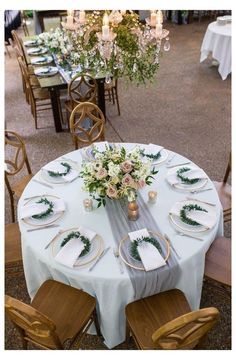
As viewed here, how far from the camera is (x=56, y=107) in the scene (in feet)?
15.2

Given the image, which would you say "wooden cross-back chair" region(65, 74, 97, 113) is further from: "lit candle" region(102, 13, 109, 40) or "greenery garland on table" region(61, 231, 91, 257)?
"greenery garland on table" region(61, 231, 91, 257)

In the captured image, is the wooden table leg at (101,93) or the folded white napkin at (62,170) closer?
the folded white napkin at (62,170)

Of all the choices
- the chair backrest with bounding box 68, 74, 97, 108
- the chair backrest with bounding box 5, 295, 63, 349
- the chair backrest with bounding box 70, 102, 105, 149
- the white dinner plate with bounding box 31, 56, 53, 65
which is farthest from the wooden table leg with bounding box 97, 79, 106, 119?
the chair backrest with bounding box 5, 295, 63, 349

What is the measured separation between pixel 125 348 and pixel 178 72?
5415 mm

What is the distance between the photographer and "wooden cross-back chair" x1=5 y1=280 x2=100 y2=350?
1.81m

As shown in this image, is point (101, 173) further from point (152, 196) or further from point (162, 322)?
point (162, 322)

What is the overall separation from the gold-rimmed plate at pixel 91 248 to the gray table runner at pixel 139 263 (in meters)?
0.12

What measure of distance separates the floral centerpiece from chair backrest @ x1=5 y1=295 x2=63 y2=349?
0.83 m

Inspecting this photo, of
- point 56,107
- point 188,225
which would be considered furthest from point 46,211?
point 56,107

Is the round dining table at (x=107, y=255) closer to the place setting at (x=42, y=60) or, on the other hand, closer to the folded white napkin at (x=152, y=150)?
the folded white napkin at (x=152, y=150)

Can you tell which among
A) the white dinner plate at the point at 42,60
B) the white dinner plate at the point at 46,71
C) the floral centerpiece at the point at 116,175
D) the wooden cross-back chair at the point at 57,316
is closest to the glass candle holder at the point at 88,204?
the floral centerpiece at the point at 116,175

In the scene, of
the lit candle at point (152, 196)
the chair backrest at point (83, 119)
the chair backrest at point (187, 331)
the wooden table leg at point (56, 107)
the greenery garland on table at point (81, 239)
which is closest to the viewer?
the chair backrest at point (187, 331)

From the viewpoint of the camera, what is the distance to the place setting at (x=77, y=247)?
79.5 inches
